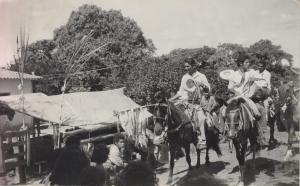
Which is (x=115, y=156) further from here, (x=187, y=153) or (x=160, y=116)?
(x=187, y=153)

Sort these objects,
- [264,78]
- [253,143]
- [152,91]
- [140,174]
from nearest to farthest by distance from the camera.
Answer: [140,174] → [264,78] → [253,143] → [152,91]

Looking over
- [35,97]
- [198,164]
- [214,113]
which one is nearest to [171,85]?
[214,113]

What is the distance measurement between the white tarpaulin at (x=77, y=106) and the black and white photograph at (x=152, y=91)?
0.01 m

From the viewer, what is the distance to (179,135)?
406 centimetres

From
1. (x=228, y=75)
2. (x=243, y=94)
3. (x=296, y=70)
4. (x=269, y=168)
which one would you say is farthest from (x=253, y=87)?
(x=269, y=168)

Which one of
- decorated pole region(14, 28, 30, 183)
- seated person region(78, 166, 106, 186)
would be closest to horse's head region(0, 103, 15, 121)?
decorated pole region(14, 28, 30, 183)

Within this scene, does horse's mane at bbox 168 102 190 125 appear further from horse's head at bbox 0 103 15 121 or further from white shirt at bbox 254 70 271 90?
horse's head at bbox 0 103 15 121

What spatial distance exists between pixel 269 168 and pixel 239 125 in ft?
1.35

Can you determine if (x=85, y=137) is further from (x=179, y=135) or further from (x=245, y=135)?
(x=245, y=135)

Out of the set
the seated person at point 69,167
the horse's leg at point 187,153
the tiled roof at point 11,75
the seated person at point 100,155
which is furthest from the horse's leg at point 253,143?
the tiled roof at point 11,75

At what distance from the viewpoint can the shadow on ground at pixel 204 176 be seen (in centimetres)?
380

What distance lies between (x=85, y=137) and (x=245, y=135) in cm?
166

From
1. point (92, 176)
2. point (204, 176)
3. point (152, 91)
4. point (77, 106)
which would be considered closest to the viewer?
point (92, 176)

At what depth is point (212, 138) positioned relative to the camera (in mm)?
4098
